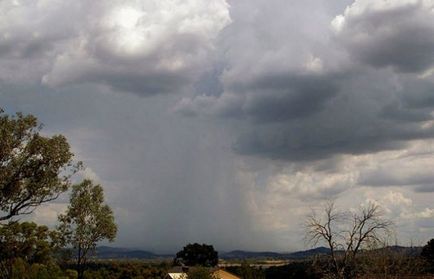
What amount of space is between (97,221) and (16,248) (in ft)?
48.1

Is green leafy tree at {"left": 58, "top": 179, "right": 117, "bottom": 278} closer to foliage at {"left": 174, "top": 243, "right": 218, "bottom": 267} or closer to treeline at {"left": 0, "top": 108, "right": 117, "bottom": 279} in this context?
A: treeline at {"left": 0, "top": 108, "right": 117, "bottom": 279}

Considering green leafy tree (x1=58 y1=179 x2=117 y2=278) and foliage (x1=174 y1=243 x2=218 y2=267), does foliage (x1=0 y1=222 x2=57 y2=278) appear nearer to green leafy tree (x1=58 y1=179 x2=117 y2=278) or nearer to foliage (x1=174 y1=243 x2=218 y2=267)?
green leafy tree (x1=58 y1=179 x2=117 y2=278)

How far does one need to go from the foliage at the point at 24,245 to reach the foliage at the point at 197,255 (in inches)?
3475

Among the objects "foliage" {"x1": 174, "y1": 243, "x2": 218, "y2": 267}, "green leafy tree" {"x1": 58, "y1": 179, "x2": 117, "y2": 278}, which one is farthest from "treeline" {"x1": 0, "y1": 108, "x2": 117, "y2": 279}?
"foliage" {"x1": 174, "y1": 243, "x2": 218, "y2": 267}

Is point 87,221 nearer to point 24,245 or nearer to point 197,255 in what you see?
point 24,245

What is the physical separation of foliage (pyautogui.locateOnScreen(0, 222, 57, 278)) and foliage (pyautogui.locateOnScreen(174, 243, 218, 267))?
88.3m

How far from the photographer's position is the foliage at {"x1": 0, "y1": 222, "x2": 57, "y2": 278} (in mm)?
49750

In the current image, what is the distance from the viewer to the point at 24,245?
5531 centimetres

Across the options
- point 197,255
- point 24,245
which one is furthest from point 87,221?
point 197,255

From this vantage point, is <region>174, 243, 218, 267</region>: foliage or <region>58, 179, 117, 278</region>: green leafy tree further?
<region>174, 243, 218, 267</region>: foliage

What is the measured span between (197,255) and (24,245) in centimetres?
9623

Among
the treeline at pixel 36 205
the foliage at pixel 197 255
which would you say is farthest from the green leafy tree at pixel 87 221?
the foliage at pixel 197 255

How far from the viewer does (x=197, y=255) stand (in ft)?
487

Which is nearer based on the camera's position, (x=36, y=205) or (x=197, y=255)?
(x=36, y=205)
